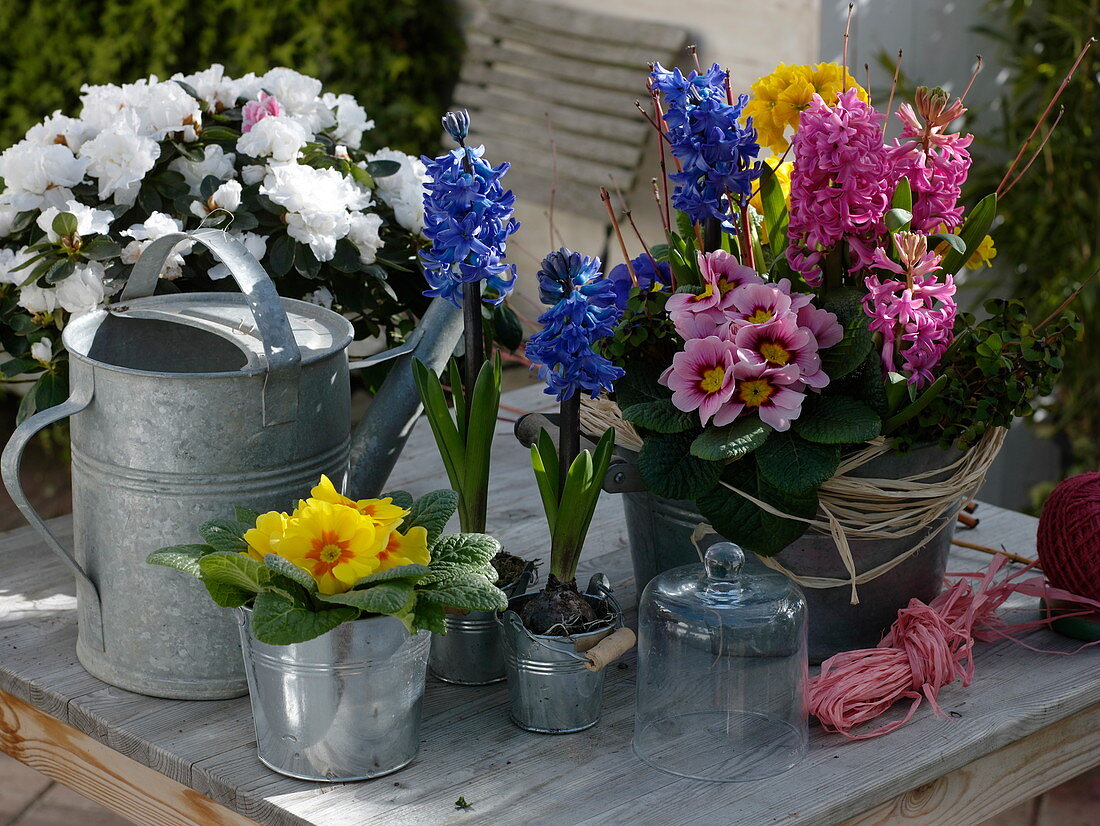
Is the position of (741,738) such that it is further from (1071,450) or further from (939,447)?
(1071,450)

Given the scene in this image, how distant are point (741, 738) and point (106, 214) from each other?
838mm

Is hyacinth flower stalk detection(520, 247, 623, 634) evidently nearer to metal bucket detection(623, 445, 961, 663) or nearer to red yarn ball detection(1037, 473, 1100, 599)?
metal bucket detection(623, 445, 961, 663)

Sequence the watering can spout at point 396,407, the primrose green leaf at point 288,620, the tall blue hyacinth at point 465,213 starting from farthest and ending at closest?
the watering can spout at point 396,407
the tall blue hyacinth at point 465,213
the primrose green leaf at point 288,620

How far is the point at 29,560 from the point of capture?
1.40 metres

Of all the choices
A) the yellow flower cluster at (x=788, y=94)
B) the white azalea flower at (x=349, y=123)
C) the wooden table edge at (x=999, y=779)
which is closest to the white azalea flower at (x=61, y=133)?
the white azalea flower at (x=349, y=123)

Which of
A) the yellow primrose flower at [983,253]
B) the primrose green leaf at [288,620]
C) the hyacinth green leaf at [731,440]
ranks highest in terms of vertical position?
the yellow primrose flower at [983,253]

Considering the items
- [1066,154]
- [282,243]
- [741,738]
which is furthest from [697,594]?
[1066,154]

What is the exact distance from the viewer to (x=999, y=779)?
108 centimetres

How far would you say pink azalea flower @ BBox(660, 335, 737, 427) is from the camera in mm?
1008

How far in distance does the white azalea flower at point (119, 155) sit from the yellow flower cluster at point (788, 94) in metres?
0.65

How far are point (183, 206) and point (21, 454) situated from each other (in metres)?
0.40

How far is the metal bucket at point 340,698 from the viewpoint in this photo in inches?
36.2

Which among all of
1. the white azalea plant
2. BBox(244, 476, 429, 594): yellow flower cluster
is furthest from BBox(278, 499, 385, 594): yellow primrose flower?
the white azalea plant

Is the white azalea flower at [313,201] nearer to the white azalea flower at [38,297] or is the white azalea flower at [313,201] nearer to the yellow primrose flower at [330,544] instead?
the white azalea flower at [38,297]
